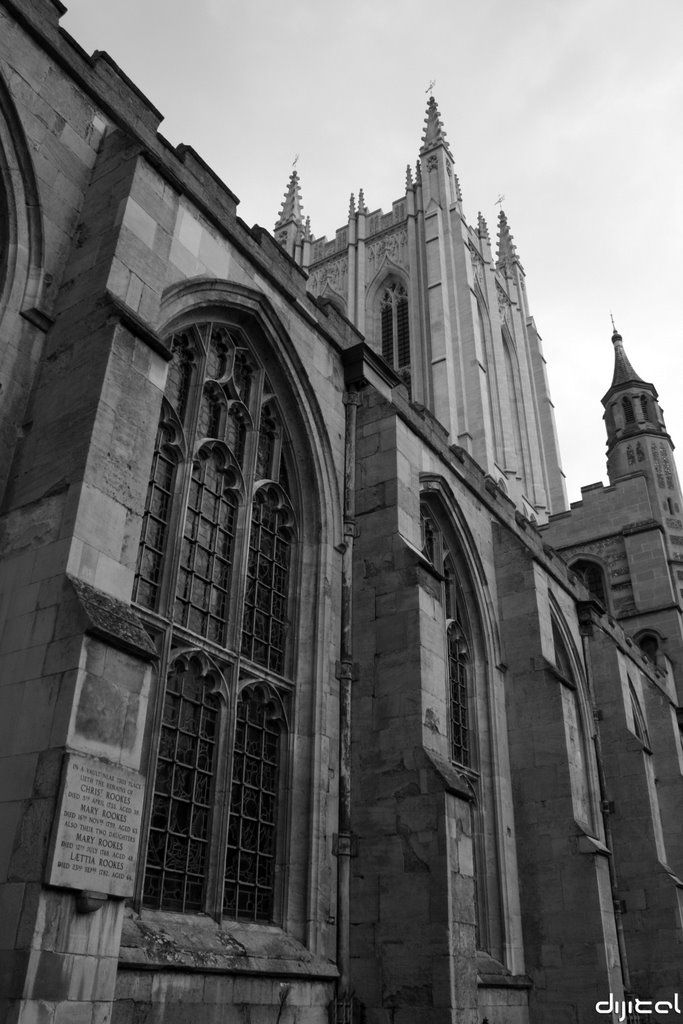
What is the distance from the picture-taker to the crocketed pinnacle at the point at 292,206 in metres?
54.6

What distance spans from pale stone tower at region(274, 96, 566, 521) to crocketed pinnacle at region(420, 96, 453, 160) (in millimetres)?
81

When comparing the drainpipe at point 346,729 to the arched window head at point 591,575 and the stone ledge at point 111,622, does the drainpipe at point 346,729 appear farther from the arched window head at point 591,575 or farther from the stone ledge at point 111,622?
the arched window head at point 591,575

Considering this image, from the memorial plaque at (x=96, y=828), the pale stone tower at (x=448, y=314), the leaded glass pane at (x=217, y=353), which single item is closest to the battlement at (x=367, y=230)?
the pale stone tower at (x=448, y=314)

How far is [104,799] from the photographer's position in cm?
556

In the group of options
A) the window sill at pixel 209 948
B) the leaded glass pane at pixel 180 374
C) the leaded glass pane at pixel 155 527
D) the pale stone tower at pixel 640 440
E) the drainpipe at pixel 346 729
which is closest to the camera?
the window sill at pixel 209 948

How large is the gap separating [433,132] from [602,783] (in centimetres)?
4382

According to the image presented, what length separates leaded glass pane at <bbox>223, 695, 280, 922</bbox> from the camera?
8.41m

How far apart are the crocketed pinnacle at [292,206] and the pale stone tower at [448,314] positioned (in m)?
0.15

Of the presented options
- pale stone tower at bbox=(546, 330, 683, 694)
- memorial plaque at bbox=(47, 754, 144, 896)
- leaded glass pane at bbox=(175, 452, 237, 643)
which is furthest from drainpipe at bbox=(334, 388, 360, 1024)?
pale stone tower at bbox=(546, 330, 683, 694)

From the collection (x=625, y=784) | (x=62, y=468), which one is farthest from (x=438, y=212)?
(x=62, y=468)

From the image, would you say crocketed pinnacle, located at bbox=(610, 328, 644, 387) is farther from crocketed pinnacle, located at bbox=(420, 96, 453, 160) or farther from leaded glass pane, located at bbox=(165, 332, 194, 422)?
leaded glass pane, located at bbox=(165, 332, 194, 422)

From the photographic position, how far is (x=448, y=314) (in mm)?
41875

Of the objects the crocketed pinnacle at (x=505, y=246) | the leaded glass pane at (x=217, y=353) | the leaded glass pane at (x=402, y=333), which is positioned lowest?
the leaded glass pane at (x=217, y=353)

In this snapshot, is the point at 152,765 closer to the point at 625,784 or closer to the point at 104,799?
the point at 104,799
